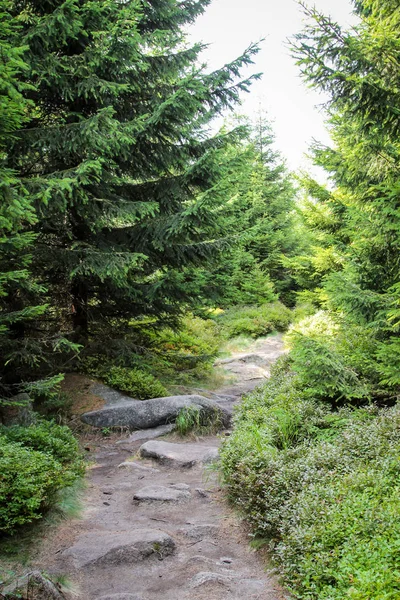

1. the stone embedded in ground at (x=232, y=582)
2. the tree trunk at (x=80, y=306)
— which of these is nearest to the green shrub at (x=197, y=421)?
the tree trunk at (x=80, y=306)

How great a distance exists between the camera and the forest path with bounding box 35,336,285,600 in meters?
3.50

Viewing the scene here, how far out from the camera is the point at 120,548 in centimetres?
394

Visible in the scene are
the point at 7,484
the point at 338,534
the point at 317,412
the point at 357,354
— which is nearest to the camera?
the point at 338,534

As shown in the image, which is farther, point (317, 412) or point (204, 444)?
point (204, 444)

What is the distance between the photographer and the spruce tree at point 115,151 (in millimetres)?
7723

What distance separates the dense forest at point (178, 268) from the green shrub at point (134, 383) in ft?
0.15

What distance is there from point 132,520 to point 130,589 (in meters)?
1.36

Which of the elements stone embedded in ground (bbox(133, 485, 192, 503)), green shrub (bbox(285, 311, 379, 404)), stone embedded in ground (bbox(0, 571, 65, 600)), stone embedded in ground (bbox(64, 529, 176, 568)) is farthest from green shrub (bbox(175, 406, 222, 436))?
stone embedded in ground (bbox(0, 571, 65, 600))

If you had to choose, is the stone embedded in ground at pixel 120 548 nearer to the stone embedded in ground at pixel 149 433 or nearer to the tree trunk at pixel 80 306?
the stone embedded in ground at pixel 149 433

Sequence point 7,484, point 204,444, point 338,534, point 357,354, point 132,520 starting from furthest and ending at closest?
point 204,444 < point 357,354 < point 132,520 < point 7,484 < point 338,534

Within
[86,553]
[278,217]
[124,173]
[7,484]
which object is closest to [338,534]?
[86,553]

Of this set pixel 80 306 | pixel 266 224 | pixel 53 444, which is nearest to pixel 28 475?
pixel 53 444

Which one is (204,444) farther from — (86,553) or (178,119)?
(178,119)

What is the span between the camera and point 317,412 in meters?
6.29
